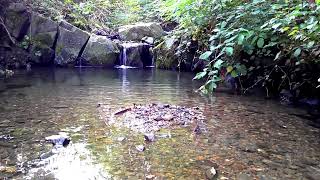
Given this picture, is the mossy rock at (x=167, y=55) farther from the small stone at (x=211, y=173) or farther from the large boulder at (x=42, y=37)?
the small stone at (x=211, y=173)

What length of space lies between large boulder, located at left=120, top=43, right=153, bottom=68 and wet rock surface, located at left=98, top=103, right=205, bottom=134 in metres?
9.39

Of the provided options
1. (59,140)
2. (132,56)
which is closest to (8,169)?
(59,140)

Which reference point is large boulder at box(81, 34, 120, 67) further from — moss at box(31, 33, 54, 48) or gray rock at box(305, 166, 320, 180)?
gray rock at box(305, 166, 320, 180)

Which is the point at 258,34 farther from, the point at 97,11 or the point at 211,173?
the point at 97,11

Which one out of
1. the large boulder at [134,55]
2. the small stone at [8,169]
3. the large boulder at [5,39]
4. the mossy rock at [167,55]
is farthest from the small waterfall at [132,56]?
the small stone at [8,169]

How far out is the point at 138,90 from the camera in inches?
326

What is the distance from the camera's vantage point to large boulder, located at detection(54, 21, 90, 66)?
14.7 meters

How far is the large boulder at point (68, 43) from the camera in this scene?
14.7 m

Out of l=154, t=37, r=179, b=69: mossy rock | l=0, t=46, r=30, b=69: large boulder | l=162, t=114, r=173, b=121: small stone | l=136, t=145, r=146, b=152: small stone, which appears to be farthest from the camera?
l=0, t=46, r=30, b=69: large boulder

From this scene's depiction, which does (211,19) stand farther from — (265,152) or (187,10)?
(265,152)

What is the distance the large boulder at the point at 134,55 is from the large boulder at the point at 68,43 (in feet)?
5.54

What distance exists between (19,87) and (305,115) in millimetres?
6082

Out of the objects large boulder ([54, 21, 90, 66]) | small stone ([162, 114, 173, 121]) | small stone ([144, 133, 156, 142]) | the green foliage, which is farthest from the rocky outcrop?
small stone ([144, 133, 156, 142])

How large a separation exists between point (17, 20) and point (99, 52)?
3298 millimetres
